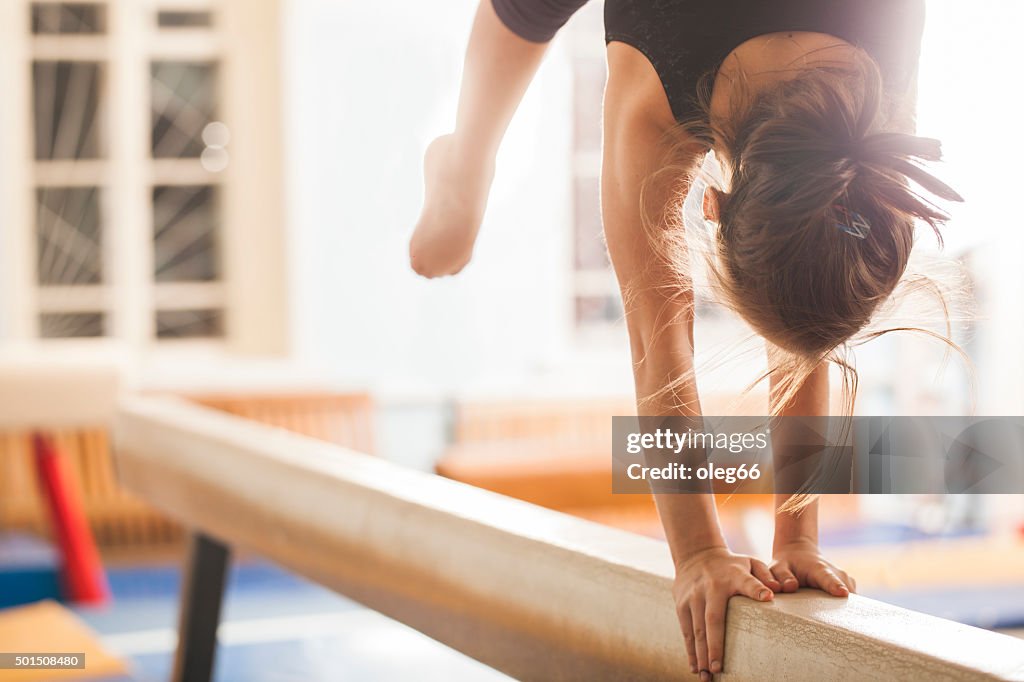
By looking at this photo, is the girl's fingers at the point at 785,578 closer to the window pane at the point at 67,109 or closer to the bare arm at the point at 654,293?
the bare arm at the point at 654,293

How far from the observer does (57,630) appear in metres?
2.60

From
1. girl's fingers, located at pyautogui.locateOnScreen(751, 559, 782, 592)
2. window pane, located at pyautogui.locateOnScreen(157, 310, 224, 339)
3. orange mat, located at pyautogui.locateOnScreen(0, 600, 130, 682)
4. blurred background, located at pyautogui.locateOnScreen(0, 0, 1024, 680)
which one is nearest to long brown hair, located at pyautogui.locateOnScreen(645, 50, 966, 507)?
girl's fingers, located at pyautogui.locateOnScreen(751, 559, 782, 592)

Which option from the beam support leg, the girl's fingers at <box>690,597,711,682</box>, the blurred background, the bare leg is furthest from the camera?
the blurred background

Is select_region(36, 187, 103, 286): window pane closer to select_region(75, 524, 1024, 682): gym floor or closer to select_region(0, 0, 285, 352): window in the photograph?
select_region(0, 0, 285, 352): window

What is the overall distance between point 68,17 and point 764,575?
424 cm

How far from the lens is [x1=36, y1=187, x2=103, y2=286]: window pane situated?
452 centimetres

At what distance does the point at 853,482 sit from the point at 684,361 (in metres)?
0.19

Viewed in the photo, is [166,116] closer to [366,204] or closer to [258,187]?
[258,187]

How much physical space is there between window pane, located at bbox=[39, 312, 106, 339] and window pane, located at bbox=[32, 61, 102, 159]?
608mm

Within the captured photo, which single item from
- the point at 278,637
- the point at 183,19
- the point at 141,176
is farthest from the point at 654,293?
the point at 183,19

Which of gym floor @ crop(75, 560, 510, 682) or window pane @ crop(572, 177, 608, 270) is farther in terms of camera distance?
window pane @ crop(572, 177, 608, 270)

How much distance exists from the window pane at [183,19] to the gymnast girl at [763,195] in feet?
13.0

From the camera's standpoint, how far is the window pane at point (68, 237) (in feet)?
14.8

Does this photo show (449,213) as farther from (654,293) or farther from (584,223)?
(584,223)
